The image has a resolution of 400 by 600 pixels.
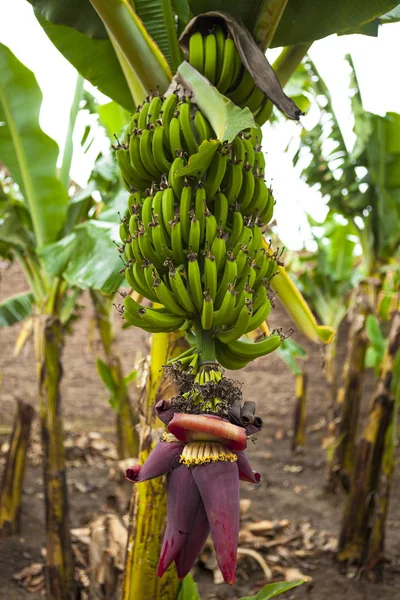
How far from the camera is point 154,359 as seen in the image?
1.37 m

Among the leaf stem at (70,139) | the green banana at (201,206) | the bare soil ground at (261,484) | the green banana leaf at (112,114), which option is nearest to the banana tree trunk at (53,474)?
the bare soil ground at (261,484)

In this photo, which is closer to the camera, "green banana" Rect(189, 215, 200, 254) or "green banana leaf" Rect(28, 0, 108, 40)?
"green banana" Rect(189, 215, 200, 254)

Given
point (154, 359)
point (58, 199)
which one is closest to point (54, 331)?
point (58, 199)

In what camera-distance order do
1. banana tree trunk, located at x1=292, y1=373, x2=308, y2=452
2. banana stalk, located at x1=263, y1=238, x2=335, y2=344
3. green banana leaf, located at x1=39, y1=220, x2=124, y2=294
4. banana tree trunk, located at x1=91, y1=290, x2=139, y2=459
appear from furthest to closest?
banana tree trunk, located at x1=292, y1=373, x2=308, y2=452, banana tree trunk, located at x1=91, y1=290, x2=139, y2=459, green banana leaf, located at x1=39, y1=220, x2=124, y2=294, banana stalk, located at x1=263, y1=238, x2=335, y2=344

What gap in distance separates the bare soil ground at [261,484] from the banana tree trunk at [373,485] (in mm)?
161

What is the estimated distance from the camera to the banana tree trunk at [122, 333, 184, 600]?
1325 millimetres

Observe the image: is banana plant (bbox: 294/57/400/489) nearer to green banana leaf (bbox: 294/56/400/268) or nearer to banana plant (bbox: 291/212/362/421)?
green banana leaf (bbox: 294/56/400/268)

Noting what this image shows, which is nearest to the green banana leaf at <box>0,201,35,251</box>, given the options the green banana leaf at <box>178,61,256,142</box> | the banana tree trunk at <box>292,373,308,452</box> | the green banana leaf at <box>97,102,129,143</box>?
the green banana leaf at <box>97,102,129,143</box>

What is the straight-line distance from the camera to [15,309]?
288 centimetres

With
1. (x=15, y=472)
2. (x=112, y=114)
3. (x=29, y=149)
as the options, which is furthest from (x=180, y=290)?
(x=15, y=472)

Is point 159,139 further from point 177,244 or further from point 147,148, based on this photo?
point 177,244

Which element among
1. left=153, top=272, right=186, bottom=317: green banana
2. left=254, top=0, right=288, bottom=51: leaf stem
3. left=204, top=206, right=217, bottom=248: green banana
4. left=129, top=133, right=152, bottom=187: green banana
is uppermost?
left=254, top=0, right=288, bottom=51: leaf stem

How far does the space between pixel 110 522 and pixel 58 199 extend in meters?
1.53

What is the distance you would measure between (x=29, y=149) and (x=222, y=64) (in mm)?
→ 1327
